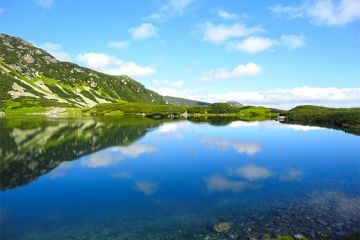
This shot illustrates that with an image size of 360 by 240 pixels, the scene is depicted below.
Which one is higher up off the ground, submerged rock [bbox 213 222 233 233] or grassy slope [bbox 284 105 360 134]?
grassy slope [bbox 284 105 360 134]

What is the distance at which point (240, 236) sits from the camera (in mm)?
21875

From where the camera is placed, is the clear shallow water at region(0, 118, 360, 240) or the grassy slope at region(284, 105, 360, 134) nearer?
the clear shallow water at region(0, 118, 360, 240)

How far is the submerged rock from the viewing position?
2289cm

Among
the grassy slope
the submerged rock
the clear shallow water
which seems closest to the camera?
the submerged rock

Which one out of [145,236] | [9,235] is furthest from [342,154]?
[9,235]

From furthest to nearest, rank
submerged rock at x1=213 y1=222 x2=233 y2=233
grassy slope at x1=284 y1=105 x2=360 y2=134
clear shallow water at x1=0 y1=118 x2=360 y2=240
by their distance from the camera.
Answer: grassy slope at x1=284 y1=105 x2=360 y2=134
clear shallow water at x1=0 y1=118 x2=360 y2=240
submerged rock at x1=213 y1=222 x2=233 y2=233

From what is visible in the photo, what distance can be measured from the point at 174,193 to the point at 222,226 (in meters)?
10.4

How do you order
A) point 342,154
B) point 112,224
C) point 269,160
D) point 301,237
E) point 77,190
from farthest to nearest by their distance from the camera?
point 342,154
point 269,160
point 77,190
point 112,224
point 301,237

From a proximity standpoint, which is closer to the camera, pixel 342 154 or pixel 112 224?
pixel 112 224

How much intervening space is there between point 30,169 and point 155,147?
91.4ft

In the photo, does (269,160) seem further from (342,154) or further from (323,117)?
(323,117)

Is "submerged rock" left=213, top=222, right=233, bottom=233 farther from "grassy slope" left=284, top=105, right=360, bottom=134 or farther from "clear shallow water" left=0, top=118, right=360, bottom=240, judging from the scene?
"grassy slope" left=284, top=105, right=360, bottom=134

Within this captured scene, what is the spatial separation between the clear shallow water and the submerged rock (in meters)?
0.41

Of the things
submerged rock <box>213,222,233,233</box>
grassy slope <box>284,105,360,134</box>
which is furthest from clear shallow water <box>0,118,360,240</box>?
grassy slope <box>284,105,360,134</box>
